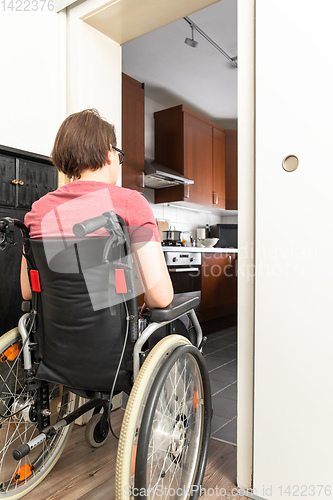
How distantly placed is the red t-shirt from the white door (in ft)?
1.49

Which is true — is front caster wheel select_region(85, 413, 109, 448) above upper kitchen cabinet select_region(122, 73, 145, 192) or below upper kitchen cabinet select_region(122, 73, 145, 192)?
below

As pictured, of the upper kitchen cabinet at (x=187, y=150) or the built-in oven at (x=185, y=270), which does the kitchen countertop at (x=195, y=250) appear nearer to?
the built-in oven at (x=185, y=270)

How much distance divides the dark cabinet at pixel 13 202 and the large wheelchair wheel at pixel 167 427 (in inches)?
34.9

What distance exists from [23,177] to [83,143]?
2.34 feet

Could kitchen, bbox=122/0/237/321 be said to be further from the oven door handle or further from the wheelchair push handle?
the wheelchair push handle

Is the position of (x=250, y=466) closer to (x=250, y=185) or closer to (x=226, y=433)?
(x=226, y=433)

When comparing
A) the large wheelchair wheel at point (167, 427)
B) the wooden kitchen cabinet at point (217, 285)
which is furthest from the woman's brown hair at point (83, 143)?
the wooden kitchen cabinet at point (217, 285)

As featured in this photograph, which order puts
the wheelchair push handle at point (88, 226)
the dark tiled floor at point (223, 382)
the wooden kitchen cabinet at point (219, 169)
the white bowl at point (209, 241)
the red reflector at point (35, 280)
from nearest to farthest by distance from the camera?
the wheelchair push handle at point (88, 226)
the red reflector at point (35, 280)
the dark tiled floor at point (223, 382)
the white bowl at point (209, 241)
the wooden kitchen cabinet at point (219, 169)

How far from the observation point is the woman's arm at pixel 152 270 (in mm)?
1082

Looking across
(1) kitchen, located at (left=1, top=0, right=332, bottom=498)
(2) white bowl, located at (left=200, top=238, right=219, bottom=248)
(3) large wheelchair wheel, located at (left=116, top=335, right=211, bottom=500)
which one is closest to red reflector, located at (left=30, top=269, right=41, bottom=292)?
(3) large wheelchair wheel, located at (left=116, top=335, right=211, bottom=500)

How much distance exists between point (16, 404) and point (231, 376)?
1678 millimetres

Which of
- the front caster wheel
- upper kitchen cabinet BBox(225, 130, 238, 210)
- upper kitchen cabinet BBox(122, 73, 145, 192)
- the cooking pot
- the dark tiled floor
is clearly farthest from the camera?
upper kitchen cabinet BBox(225, 130, 238, 210)

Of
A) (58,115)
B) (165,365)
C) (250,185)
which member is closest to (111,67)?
(58,115)

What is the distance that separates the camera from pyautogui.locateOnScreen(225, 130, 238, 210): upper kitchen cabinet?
502 cm
